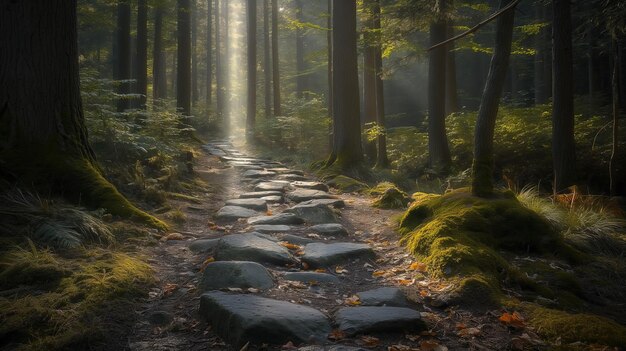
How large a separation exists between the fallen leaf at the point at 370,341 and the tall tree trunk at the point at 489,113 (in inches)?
139

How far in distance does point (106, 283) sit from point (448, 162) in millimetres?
10669

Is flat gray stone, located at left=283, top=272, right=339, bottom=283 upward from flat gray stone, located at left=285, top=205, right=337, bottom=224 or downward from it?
A: downward

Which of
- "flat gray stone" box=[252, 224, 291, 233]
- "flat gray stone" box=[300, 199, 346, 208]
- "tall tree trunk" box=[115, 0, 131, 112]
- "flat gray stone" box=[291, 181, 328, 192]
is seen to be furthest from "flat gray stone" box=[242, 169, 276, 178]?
"tall tree trunk" box=[115, 0, 131, 112]

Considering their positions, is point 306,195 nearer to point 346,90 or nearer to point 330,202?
point 330,202

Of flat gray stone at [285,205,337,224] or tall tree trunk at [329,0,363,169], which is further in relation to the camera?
tall tree trunk at [329,0,363,169]

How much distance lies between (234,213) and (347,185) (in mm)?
3596

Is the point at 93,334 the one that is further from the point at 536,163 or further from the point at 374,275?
the point at 536,163

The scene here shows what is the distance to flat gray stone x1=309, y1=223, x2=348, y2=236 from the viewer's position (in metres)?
5.96

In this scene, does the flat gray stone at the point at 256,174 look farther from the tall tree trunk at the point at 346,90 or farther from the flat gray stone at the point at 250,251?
the flat gray stone at the point at 250,251

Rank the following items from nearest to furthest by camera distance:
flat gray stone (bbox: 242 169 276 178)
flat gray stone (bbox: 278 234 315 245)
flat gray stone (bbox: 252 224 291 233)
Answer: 1. flat gray stone (bbox: 278 234 315 245)
2. flat gray stone (bbox: 252 224 291 233)
3. flat gray stone (bbox: 242 169 276 178)

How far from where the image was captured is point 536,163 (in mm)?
11484

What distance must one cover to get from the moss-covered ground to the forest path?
0.82 feet

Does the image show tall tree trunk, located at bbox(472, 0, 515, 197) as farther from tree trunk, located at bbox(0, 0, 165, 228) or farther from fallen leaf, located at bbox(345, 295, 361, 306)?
tree trunk, located at bbox(0, 0, 165, 228)

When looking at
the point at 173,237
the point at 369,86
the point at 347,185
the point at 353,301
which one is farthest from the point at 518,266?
the point at 369,86
